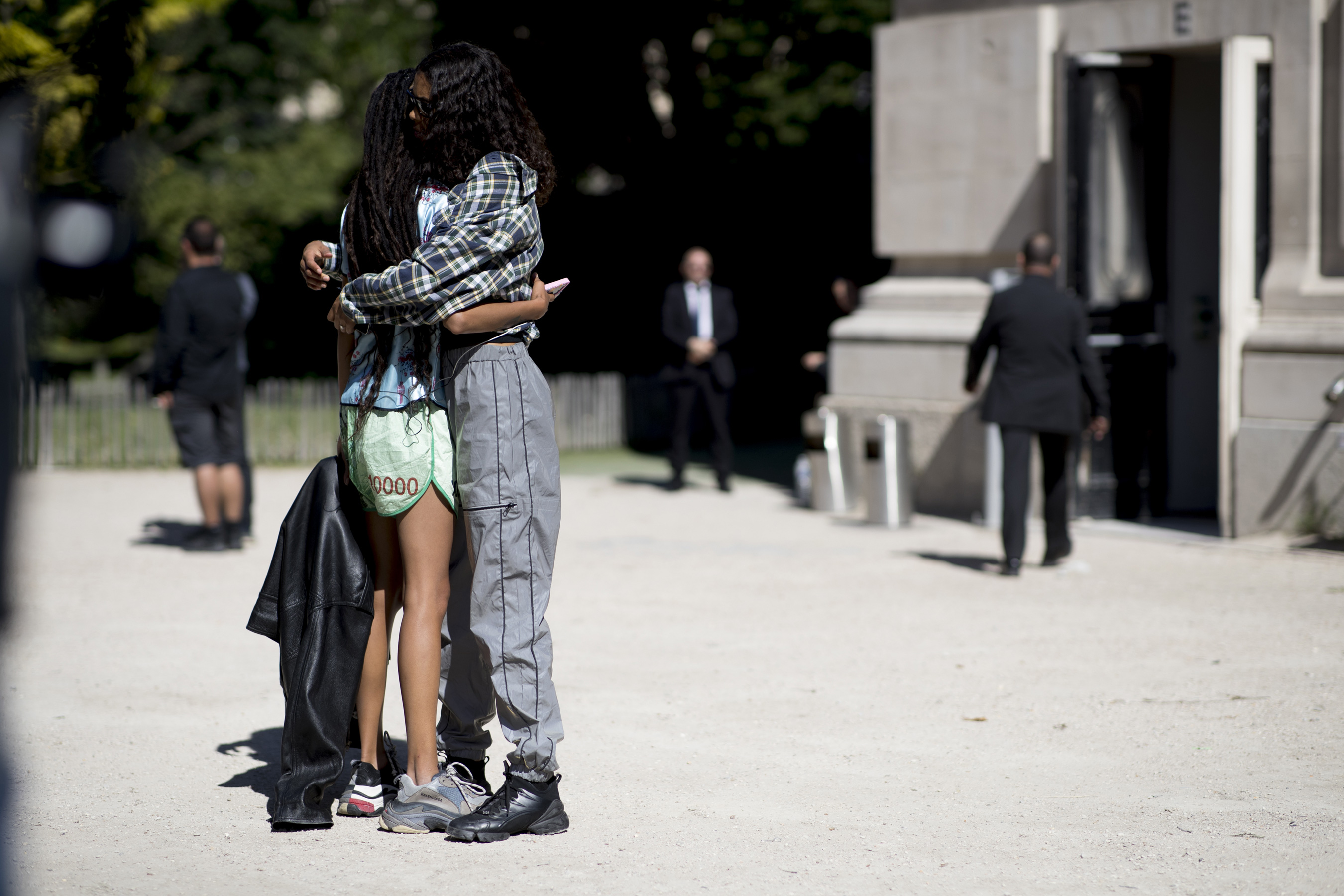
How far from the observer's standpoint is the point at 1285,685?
5.96m

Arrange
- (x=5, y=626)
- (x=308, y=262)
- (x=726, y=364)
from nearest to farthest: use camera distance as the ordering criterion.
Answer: (x=5, y=626), (x=308, y=262), (x=726, y=364)

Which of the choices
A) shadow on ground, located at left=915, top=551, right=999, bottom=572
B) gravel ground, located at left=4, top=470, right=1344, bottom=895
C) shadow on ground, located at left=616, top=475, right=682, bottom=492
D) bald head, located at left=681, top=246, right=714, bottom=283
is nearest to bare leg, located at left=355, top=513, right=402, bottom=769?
gravel ground, located at left=4, top=470, right=1344, bottom=895

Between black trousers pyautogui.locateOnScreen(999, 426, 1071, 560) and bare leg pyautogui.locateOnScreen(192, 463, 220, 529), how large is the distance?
4685 millimetres

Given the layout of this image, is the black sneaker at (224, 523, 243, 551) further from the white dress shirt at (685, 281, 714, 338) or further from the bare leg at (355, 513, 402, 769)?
the bare leg at (355, 513, 402, 769)

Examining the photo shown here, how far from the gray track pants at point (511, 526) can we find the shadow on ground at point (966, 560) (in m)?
5.23

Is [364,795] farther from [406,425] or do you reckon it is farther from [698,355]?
[698,355]

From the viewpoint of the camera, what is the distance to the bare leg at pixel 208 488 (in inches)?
372

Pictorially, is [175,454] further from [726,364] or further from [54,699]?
[54,699]

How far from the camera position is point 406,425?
13.1ft

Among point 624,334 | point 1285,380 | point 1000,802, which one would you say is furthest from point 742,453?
point 1000,802

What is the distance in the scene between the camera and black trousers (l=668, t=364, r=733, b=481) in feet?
41.5

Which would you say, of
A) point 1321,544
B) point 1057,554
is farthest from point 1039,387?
point 1321,544

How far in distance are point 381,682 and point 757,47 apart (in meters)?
15.5

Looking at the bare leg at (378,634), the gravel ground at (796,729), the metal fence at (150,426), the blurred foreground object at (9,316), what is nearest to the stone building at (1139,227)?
the gravel ground at (796,729)
